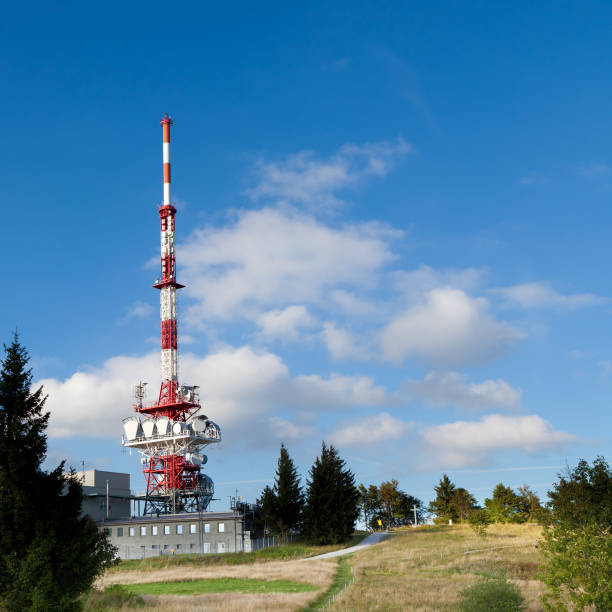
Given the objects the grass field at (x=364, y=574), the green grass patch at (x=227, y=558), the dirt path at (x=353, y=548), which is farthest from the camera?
the dirt path at (x=353, y=548)

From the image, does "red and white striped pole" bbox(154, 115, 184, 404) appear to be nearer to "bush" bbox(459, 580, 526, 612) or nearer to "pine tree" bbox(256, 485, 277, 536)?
"pine tree" bbox(256, 485, 277, 536)

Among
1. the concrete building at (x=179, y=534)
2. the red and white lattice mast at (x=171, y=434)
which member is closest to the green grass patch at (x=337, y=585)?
the concrete building at (x=179, y=534)

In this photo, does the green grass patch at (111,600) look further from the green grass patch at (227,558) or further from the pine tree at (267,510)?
the pine tree at (267,510)

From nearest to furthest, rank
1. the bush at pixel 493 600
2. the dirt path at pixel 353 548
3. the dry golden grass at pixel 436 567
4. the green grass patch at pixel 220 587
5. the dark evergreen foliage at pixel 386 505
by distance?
the bush at pixel 493 600
the dry golden grass at pixel 436 567
the green grass patch at pixel 220 587
the dirt path at pixel 353 548
the dark evergreen foliage at pixel 386 505

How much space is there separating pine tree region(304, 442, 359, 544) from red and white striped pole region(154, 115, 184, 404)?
26.3 metres

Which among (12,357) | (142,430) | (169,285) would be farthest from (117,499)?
(12,357)

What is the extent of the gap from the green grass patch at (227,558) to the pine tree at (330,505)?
2.05 meters

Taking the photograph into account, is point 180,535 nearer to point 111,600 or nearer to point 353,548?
point 353,548

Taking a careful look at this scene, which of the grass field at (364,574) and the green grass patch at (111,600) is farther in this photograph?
the grass field at (364,574)

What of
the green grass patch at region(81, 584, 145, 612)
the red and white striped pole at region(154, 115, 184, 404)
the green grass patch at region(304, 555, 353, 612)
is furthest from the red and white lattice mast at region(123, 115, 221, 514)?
the green grass patch at region(81, 584, 145, 612)

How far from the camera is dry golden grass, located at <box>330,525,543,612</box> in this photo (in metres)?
32.7

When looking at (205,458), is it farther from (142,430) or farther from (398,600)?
(398,600)

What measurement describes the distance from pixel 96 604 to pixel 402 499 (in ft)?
268

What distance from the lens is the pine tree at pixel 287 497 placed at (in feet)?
233
